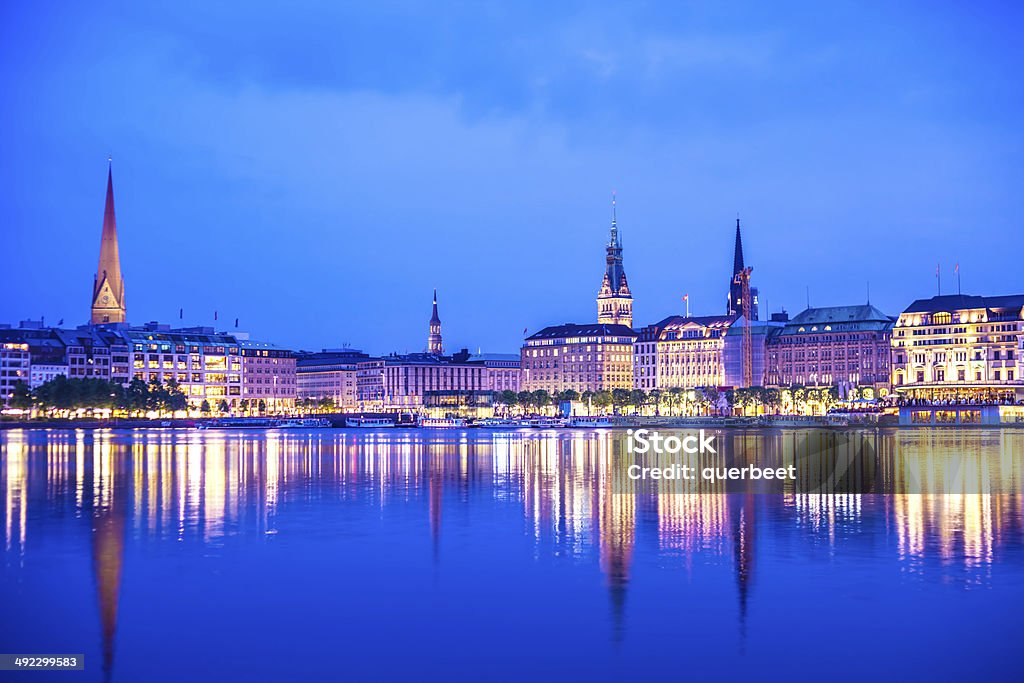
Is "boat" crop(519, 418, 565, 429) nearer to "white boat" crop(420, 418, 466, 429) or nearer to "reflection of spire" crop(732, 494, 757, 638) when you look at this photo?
"white boat" crop(420, 418, 466, 429)

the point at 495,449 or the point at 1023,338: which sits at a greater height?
the point at 1023,338

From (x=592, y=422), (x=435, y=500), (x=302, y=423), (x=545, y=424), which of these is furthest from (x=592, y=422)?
(x=435, y=500)

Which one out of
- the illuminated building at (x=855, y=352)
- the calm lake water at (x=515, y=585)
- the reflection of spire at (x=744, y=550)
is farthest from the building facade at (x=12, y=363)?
the reflection of spire at (x=744, y=550)

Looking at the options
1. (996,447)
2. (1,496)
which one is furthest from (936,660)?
(996,447)

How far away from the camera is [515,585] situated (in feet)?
79.3

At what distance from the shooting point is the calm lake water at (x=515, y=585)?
59.6 feet

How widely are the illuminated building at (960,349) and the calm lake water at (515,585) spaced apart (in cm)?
13354

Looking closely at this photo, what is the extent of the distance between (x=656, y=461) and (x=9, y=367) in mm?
142406

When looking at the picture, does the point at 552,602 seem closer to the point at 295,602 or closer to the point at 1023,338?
the point at 295,602

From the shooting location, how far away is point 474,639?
19578 mm

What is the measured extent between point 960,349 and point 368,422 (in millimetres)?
83460

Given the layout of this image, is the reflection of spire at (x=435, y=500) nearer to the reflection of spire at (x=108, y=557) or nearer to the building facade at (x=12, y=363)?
the reflection of spire at (x=108, y=557)

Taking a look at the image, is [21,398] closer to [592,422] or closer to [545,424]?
[545,424]

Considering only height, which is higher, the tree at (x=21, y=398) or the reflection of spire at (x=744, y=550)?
the tree at (x=21, y=398)
